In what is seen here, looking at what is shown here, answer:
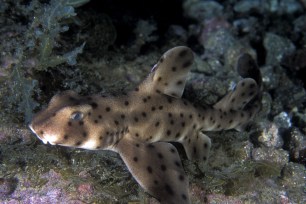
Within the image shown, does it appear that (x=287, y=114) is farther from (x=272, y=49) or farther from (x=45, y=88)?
(x=45, y=88)

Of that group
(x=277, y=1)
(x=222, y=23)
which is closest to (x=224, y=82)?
(x=222, y=23)

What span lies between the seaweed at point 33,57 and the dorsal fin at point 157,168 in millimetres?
1370

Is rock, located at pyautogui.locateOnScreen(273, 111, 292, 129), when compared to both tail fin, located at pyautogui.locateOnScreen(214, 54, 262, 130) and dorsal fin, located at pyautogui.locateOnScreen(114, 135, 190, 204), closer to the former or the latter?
tail fin, located at pyautogui.locateOnScreen(214, 54, 262, 130)

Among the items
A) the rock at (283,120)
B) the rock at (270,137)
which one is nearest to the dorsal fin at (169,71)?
the rock at (270,137)

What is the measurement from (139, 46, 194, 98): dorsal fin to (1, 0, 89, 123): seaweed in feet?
3.70

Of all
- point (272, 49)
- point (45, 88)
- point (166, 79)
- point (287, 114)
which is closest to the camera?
point (166, 79)

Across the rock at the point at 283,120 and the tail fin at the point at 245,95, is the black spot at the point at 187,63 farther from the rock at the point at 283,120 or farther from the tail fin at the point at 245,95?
the rock at the point at 283,120

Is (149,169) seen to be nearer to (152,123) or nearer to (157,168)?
(157,168)

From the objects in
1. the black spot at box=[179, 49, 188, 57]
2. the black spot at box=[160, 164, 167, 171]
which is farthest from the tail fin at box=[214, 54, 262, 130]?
the black spot at box=[160, 164, 167, 171]

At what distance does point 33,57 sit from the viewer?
4605 mm

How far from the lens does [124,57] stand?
672cm

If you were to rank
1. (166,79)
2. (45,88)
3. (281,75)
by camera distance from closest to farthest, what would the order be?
1. (166,79)
2. (45,88)
3. (281,75)

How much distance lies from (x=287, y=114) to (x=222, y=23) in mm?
3618

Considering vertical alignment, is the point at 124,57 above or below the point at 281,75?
above
